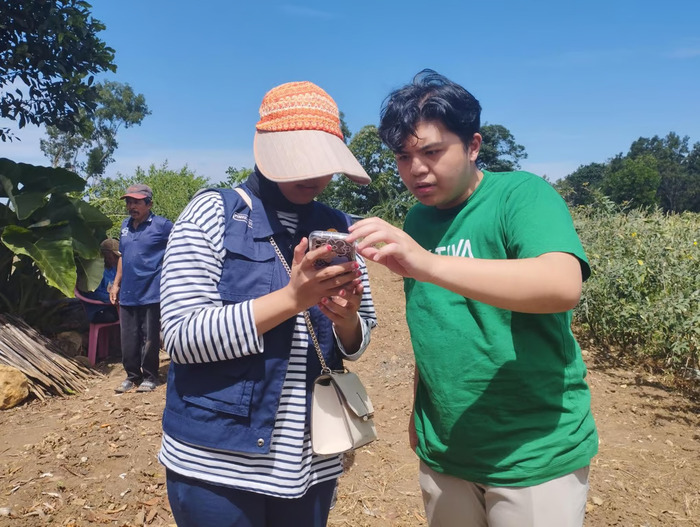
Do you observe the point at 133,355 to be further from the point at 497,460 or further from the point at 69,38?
the point at 497,460

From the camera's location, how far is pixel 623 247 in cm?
603

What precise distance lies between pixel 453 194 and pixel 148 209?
471cm

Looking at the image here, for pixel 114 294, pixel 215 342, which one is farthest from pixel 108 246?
pixel 215 342

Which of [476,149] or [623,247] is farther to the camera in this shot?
[623,247]

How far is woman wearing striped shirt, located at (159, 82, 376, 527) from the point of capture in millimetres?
1338

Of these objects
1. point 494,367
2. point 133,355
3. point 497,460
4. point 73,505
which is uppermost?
point 494,367

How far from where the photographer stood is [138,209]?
5.50m

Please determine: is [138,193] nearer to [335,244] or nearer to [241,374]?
[241,374]

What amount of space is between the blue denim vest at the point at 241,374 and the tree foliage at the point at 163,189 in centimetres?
1003

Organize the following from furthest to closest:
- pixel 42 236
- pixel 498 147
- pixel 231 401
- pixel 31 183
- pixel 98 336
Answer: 1. pixel 498 147
2. pixel 98 336
3. pixel 31 183
4. pixel 42 236
5. pixel 231 401

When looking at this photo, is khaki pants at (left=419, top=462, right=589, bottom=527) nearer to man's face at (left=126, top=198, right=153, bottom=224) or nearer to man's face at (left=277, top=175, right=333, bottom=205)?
man's face at (left=277, top=175, right=333, bottom=205)

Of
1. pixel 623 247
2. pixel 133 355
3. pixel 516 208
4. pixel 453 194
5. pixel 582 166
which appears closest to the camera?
pixel 516 208

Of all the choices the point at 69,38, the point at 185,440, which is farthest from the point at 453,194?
the point at 69,38

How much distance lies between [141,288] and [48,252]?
969 mm
